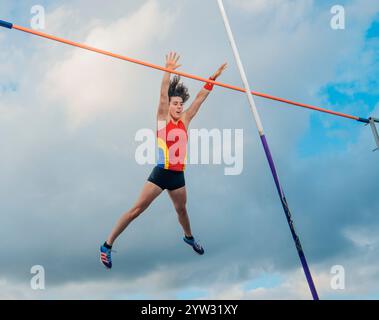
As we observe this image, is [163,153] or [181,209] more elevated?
[163,153]

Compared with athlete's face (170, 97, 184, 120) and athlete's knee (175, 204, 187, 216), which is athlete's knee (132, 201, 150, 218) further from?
athlete's face (170, 97, 184, 120)

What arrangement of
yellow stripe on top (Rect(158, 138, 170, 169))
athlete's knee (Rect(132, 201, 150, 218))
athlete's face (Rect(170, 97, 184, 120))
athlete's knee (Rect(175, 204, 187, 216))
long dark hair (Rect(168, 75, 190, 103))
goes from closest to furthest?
athlete's knee (Rect(132, 201, 150, 218)) → yellow stripe on top (Rect(158, 138, 170, 169)) → athlete's knee (Rect(175, 204, 187, 216)) → athlete's face (Rect(170, 97, 184, 120)) → long dark hair (Rect(168, 75, 190, 103))

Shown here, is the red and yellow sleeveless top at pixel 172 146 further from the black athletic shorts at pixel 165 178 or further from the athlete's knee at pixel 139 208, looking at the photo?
the athlete's knee at pixel 139 208

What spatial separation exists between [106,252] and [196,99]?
3399 millimetres

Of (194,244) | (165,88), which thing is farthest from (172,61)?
(194,244)

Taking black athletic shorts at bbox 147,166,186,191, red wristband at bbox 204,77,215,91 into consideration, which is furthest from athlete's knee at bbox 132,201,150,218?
red wristband at bbox 204,77,215,91

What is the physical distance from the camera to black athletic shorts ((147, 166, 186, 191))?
8656mm

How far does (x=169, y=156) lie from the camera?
880 cm

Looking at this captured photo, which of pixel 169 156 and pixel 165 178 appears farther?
pixel 169 156

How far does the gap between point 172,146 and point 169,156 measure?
0.80 ft

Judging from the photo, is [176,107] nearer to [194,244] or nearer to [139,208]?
[139,208]

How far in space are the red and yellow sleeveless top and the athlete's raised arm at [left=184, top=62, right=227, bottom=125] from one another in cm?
26

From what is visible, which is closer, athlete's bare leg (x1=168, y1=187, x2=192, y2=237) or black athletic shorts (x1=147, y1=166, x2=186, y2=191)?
black athletic shorts (x1=147, y1=166, x2=186, y2=191)

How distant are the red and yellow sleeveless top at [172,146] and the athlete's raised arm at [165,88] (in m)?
0.22
